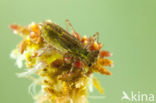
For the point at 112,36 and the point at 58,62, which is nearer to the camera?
the point at 58,62

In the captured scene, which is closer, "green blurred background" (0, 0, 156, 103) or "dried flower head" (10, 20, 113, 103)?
"dried flower head" (10, 20, 113, 103)

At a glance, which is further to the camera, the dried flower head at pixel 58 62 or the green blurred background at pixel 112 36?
the green blurred background at pixel 112 36

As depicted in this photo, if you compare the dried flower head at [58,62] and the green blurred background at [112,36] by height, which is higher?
the green blurred background at [112,36]

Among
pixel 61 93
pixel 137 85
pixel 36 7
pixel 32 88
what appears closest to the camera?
pixel 61 93

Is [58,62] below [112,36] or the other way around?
below

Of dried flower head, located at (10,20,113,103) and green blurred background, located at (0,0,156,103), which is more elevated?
green blurred background, located at (0,0,156,103)

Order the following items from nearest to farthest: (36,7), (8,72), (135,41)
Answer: (135,41), (8,72), (36,7)

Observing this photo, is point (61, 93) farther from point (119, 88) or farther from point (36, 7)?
point (36, 7)

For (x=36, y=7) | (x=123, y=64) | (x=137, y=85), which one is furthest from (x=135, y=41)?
(x=36, y=7)
